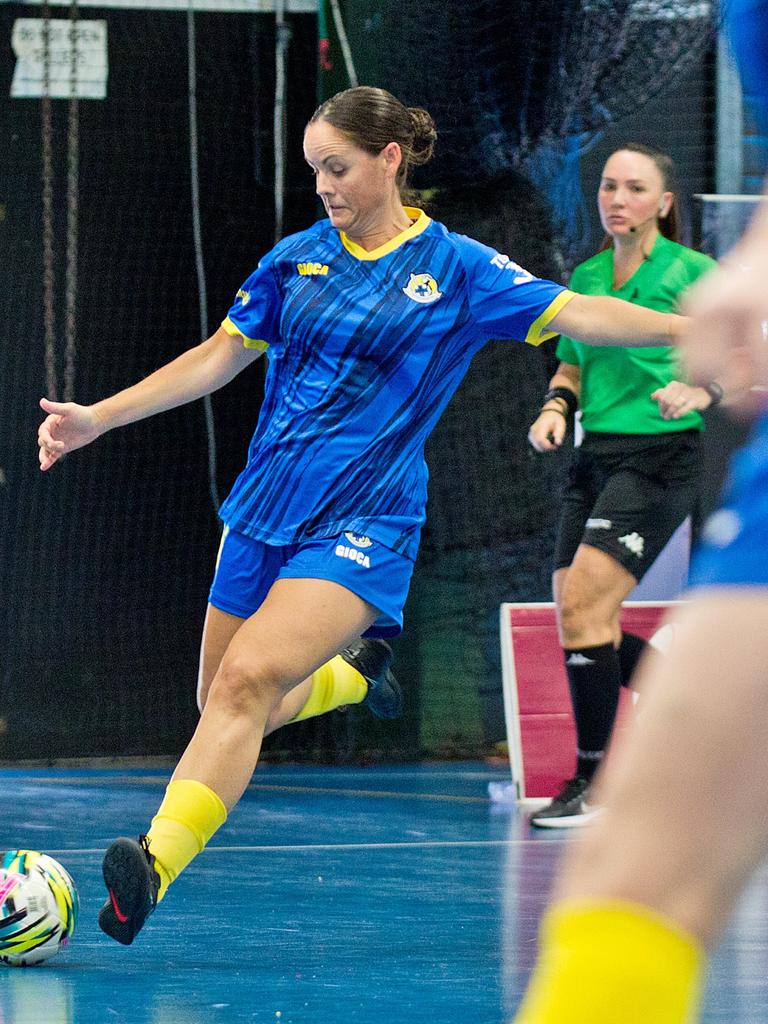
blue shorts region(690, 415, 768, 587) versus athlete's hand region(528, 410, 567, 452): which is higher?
blue shorts region(690, 415, 768, 587)

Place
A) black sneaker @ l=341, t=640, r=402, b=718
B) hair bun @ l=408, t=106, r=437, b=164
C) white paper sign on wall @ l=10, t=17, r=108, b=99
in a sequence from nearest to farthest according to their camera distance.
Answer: hair bun @ l=408, t=106, r=437, b=164, black sneaker @ l=341, t=640, r=402, b=718, white paper sign on wall @ l=10, t=17, r=108, b=99

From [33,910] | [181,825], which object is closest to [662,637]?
[181,825]

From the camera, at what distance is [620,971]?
4.09ft

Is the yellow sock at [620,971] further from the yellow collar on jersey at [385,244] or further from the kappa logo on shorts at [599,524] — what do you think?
the kappa logo on shorts at [599,524]

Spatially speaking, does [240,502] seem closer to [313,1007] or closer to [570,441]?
[313,1007]

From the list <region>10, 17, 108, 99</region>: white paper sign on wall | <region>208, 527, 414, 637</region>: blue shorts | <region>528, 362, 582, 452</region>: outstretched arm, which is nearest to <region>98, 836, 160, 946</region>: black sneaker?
<region>208, 527, 414, 637</region>: blue shorts

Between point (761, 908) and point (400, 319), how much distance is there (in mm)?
1651

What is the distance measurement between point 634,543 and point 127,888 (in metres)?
2.76

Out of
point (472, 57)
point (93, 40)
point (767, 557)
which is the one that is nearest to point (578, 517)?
point (472, 57)

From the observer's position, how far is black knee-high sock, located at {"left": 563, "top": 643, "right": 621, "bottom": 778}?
5.54m

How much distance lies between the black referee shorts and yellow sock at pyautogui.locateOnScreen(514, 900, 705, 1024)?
426 centimetres

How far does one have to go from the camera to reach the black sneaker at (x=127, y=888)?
10.3 ft

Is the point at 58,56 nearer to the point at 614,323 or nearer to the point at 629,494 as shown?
the point at 629,494

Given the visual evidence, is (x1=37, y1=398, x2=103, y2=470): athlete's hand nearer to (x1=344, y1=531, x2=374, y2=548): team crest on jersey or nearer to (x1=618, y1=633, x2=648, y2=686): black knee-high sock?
(x1=344, y1=531, x2=374, y2=548): team crest on jersey
